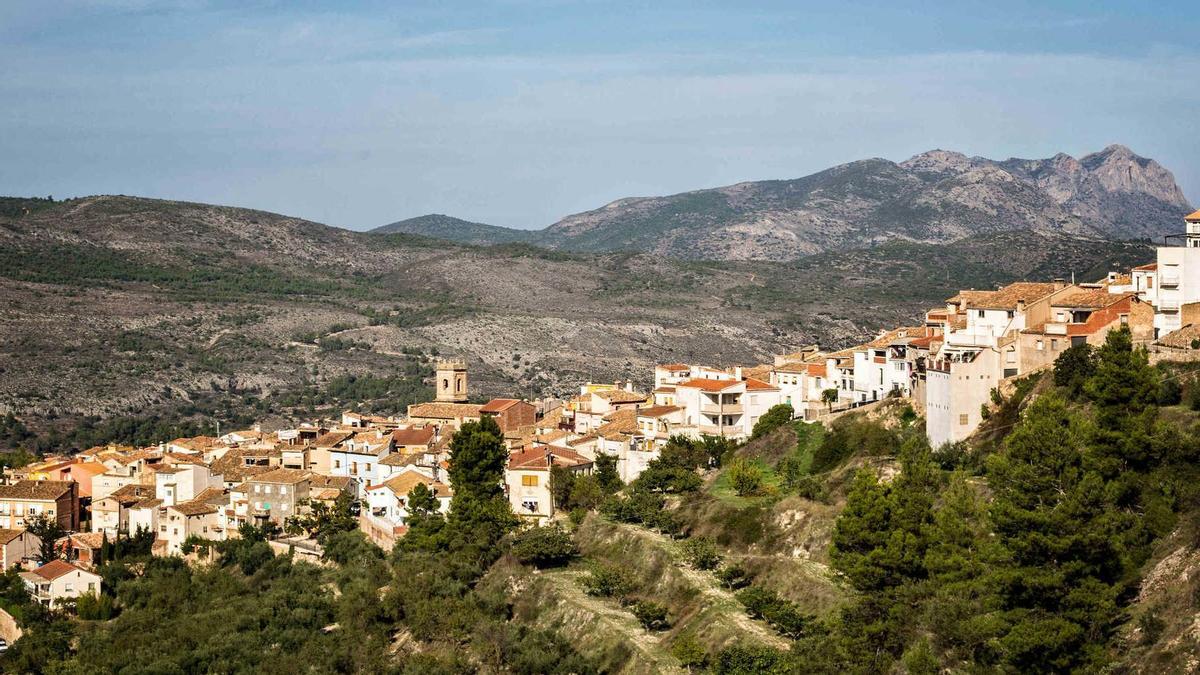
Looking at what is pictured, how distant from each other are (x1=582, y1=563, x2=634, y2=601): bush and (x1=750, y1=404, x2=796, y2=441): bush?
1121 cm

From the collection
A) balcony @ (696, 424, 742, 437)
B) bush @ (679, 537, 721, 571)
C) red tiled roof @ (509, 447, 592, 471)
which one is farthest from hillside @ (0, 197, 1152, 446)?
bush @ (679, 537, 721, 571)

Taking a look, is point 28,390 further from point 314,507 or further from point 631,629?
point 631,629

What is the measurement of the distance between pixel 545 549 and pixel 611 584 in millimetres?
4089

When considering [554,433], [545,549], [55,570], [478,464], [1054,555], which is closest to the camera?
[1054,555]

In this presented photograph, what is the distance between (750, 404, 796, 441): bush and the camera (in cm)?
5044

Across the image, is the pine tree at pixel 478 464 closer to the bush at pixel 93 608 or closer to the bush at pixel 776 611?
the bush at pixel 93 608

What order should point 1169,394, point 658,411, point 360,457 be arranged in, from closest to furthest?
1. point 1169,394
2. point 658,411
3. point 360,457

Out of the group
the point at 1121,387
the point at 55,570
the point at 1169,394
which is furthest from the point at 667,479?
the point at 55,570

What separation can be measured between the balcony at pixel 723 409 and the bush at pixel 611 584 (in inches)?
554

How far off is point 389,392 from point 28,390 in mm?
25985

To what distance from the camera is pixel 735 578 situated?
37344 mm

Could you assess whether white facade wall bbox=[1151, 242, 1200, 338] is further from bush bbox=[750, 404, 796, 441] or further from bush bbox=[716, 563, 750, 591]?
bush bbox=[750, 404, 796, 441]

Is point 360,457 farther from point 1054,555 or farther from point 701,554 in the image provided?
point 1054,555

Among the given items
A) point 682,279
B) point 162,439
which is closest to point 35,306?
point 162,439
